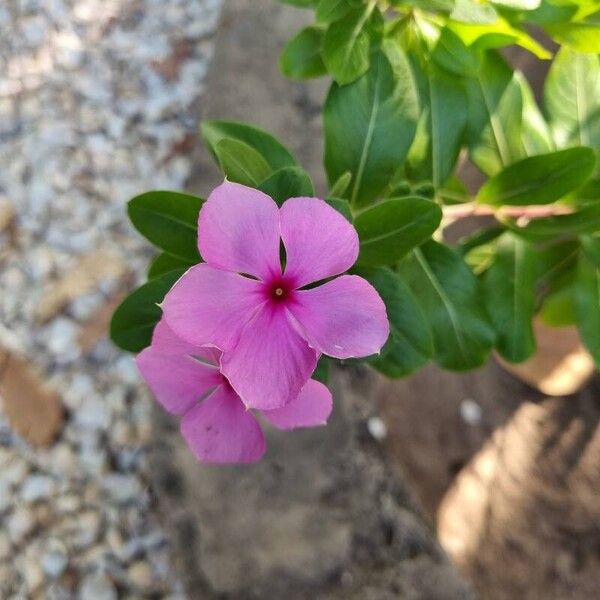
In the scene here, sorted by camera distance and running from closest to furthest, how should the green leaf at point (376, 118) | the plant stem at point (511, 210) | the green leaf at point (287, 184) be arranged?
the green leaf at point (287, 184), the green leaf at point (376, 118), the plant stem at point (511, 210)

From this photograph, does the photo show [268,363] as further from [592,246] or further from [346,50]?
[592,246]

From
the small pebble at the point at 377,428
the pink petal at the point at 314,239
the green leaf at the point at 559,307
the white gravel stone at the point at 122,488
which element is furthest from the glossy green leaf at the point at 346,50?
the white gravel stone at the point at 122,488

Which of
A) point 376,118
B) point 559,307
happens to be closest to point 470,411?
point 559,307

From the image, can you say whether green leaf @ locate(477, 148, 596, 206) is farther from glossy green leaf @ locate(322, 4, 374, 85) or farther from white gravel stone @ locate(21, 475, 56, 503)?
white gravel stone @ locate(21, 475, 56, 503)

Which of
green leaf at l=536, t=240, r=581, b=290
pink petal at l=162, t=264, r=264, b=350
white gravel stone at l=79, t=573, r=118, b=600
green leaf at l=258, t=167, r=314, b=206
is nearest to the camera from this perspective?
pink petal at l=162, t=264, r=264, b=350

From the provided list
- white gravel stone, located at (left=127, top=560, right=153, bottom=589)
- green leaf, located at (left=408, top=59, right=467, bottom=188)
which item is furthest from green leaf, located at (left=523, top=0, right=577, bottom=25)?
white gravel stone, located at (left=127, top=560, right=153, bottom=589)

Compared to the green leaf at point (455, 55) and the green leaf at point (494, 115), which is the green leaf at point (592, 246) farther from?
the green leaf at point (455, 55)
